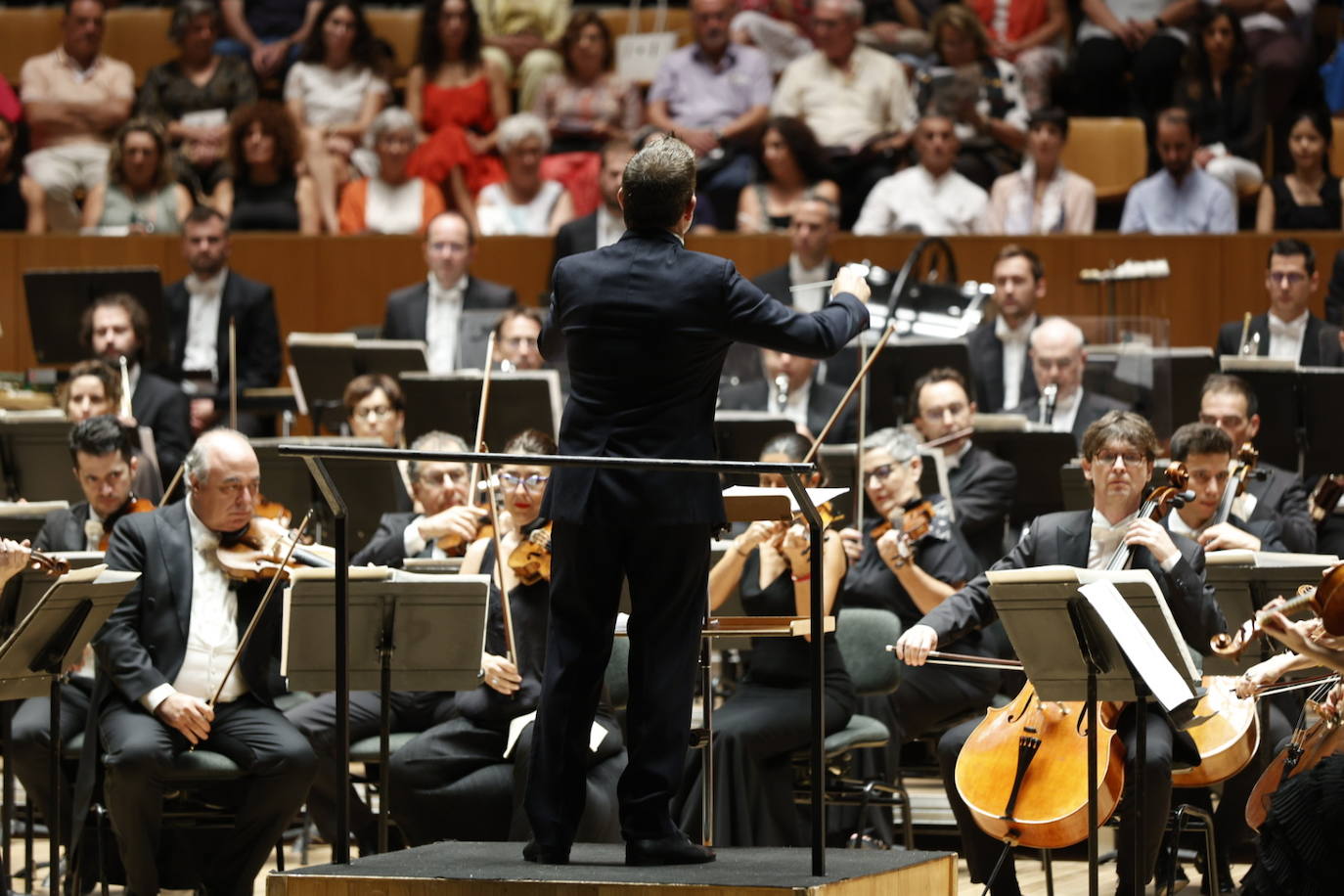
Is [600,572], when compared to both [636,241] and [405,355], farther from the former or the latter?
[405,355]

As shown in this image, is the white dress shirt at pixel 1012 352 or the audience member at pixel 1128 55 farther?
the audience member at pixel 1128 55

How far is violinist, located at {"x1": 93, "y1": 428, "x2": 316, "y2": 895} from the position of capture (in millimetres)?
4652

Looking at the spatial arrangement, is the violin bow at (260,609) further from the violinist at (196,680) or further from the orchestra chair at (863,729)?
the orchestra chair at (863,729)

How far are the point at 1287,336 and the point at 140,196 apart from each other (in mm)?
4598

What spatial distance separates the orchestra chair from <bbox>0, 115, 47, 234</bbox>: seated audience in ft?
15.8

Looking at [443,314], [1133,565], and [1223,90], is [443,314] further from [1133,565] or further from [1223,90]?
[1133,565]

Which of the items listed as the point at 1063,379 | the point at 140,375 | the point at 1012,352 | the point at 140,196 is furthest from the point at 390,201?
the point at 1063,379

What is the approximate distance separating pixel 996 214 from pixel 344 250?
107 inches

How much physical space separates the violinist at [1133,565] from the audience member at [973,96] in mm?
3940

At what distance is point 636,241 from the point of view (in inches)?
137

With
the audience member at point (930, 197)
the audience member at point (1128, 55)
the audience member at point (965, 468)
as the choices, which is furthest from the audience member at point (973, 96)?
the audience member at point (965, 468)

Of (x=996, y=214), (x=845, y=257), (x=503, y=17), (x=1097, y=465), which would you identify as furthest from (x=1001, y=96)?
(x=1097, y=465)

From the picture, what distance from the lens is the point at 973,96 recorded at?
8617 mm

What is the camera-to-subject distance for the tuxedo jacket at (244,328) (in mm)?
7633
